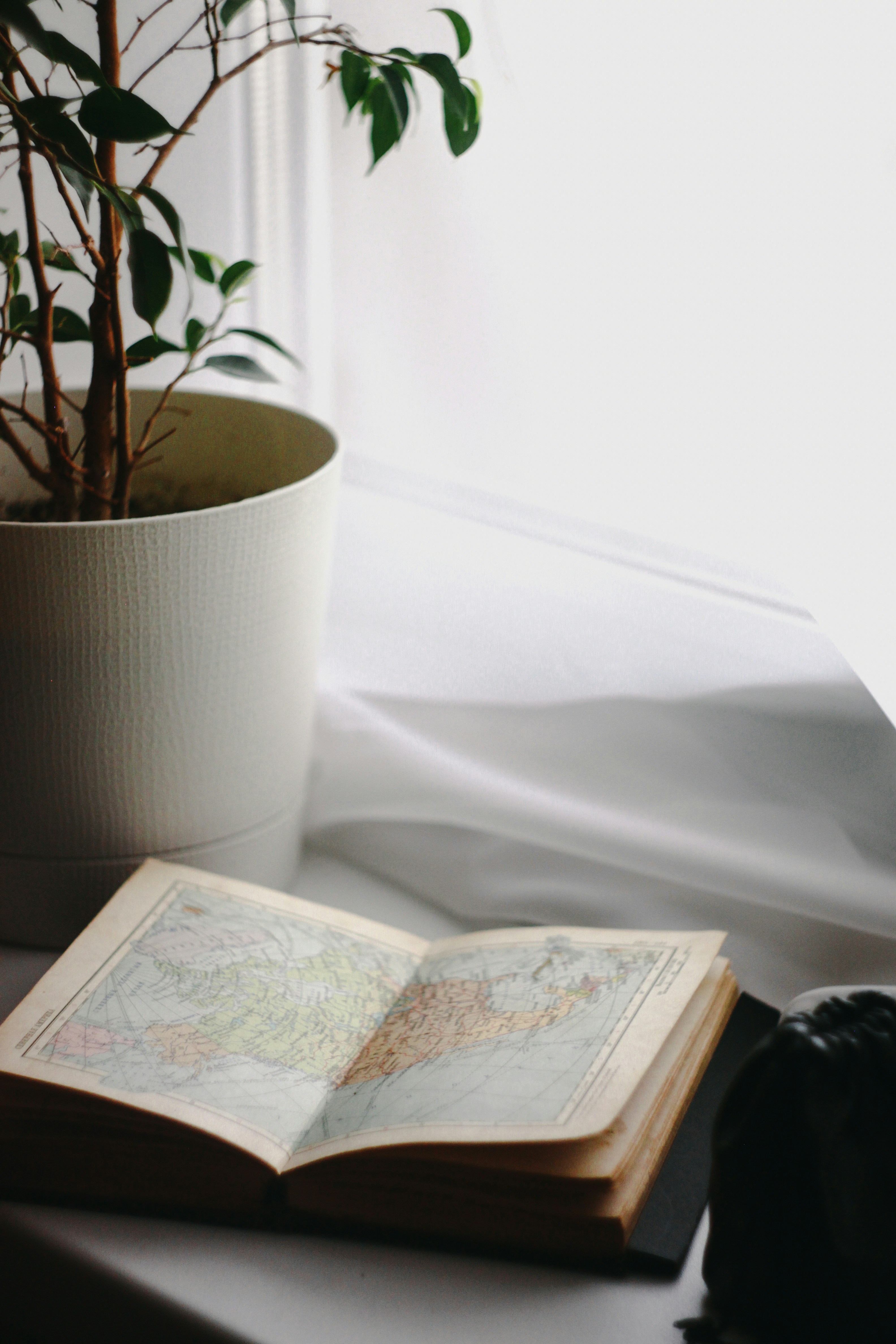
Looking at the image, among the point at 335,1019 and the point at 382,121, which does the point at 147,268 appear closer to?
the point at 382,121

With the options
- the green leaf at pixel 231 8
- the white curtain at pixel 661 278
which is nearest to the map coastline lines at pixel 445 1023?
the white curtain at pixel 661 278

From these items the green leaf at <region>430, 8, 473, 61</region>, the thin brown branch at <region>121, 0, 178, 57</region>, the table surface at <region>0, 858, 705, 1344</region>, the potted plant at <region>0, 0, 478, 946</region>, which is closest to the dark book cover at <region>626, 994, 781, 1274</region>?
the table surface at <region>0, 858, 705, 1344</region>

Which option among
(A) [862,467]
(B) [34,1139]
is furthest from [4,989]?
(A) [862,467]

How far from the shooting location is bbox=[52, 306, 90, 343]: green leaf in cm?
74

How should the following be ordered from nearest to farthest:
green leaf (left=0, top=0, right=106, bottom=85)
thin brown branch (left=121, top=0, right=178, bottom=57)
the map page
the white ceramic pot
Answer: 1. green leaf (left=0, top=0, right=106, bottom=85)
2. the map page
3. the white ceramic pot
4. thin brown branch (left=121, top=0, right=178, bottom=57)

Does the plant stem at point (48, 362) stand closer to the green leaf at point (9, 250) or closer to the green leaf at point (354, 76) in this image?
the green leaf at point (9, 250)

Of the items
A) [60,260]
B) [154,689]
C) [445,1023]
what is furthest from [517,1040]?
[60,260]

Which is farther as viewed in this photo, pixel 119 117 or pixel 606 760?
pixel 606 760

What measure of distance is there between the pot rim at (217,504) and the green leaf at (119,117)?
20 centimetres

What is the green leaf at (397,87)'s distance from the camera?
0.62 meters

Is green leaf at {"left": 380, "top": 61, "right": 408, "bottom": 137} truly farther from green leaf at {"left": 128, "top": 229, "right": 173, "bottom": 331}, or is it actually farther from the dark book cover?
the dark book cover

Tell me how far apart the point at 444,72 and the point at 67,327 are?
295 mm

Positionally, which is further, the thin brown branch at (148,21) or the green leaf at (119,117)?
the thin brown branch at (148,21)

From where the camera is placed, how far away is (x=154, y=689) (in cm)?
70
